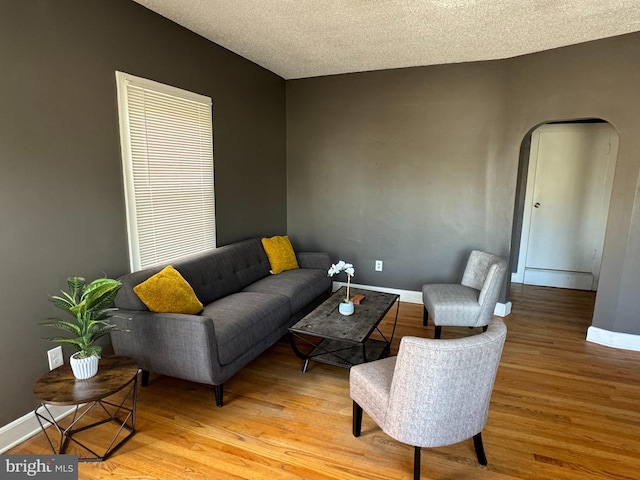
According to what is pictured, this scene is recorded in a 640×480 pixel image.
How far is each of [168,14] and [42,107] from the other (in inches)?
48.1

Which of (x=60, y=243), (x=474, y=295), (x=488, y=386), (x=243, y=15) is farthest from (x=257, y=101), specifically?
(x=488, y=386)

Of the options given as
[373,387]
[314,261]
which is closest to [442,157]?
[314,261]

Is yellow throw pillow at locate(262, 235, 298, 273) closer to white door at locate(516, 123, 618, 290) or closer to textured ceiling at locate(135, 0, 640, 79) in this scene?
textured ceiling at locate(135, 0, 640, 79)

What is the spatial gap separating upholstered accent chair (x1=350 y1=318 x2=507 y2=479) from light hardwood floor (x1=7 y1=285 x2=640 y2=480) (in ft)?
1.06

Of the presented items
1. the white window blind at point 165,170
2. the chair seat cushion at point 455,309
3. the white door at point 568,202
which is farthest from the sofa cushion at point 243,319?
the white door at point 568,202

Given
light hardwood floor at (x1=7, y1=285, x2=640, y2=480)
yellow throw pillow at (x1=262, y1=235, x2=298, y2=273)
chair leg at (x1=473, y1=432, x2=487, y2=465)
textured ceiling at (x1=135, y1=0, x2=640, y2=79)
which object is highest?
textured ceiling at (x1=135, y1=0, x2=640, y2=79)

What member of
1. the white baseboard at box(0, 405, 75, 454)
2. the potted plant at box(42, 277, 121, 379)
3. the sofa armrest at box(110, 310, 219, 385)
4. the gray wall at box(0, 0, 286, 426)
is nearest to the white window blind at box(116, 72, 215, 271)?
the gray wall at box(0, 0, 286, 426)

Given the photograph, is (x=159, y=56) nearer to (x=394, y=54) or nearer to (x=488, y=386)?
(x=394, y=54)

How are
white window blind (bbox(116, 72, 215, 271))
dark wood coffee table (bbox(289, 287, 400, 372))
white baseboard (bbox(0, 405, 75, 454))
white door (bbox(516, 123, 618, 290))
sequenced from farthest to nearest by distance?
white door (bbox(516, 123, 618, 290)), white window blind (bbox(116, 72, 215, 271)), dark wood coffee table (bbox(289, 287, 400, 372)), white baseboard (bbox(0, 405, 75, 454))

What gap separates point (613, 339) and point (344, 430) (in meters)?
2.68

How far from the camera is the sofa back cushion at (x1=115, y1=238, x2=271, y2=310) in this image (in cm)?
239

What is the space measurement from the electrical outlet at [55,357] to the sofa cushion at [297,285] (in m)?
1.43

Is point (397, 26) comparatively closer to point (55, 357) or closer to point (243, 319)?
point (243, 319)

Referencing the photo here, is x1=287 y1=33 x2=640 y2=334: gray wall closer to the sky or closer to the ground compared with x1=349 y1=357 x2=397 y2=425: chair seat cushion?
Answer: closer to the sky
